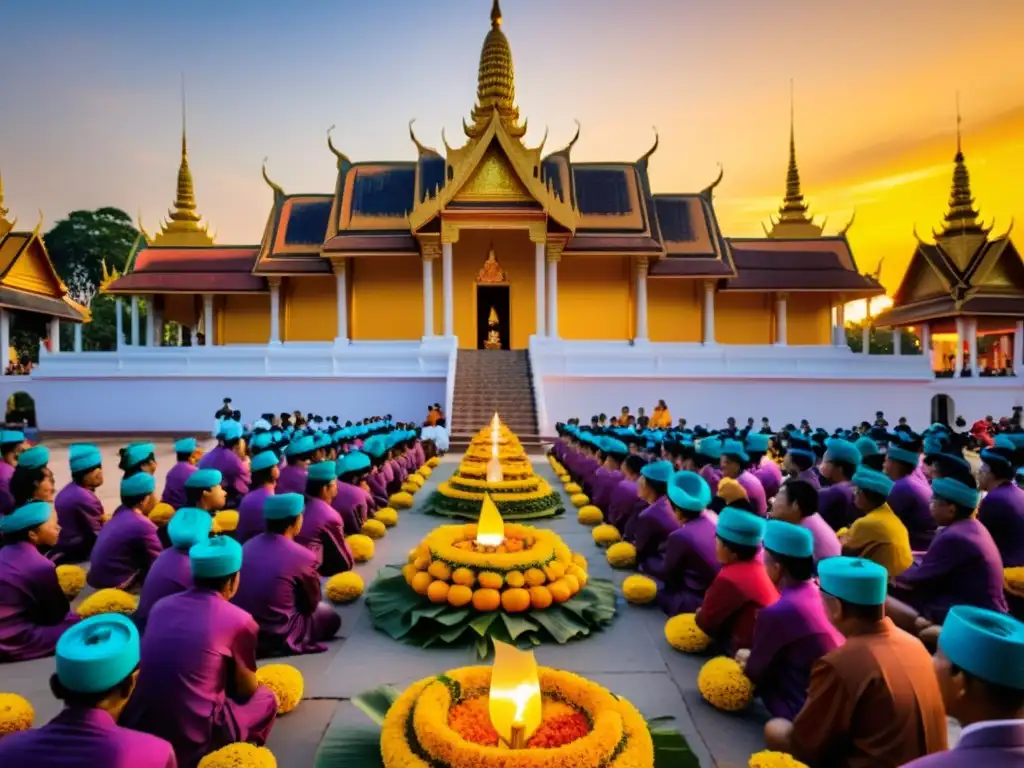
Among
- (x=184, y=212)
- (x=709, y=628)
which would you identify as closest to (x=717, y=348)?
(x=709, y=628)

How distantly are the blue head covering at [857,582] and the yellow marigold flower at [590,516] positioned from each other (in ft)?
21.5

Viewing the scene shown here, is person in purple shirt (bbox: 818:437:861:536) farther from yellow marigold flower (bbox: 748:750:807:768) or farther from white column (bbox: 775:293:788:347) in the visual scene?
white column (bbox: 775:293:788:347)

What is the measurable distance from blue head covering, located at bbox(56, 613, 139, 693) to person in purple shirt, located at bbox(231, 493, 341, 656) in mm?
2194

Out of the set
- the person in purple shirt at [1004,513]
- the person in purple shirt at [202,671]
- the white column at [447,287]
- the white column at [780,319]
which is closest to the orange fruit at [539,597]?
the person in purple shirt at [202,671]

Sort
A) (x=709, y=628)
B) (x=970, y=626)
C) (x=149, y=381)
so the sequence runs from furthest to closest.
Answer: (x=149, y=381) → (x=709, y=628) → (x=970, y=626)

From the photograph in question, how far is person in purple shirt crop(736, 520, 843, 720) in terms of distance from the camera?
3551mm

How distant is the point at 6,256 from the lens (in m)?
28.6

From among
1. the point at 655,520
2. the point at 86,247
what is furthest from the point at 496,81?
the point at 86,247

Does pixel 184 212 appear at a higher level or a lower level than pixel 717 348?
higher

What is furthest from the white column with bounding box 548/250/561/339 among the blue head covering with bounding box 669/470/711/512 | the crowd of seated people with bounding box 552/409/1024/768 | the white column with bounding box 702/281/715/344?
the blue head covering with bounding box 669/470/711/512

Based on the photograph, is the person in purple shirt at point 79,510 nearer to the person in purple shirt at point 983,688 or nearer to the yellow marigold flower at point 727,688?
the yellow marigold flower at point 727,688

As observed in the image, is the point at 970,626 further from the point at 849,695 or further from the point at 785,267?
the point at 785,267

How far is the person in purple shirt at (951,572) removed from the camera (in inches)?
192

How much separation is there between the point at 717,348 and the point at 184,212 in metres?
24.5
